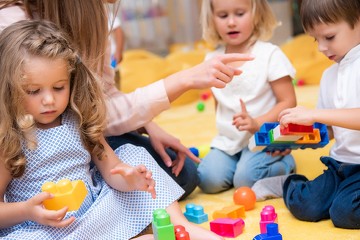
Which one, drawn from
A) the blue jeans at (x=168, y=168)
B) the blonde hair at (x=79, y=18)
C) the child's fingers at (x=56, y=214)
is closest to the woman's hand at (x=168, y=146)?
the blue jeans at (x=168, y=168)

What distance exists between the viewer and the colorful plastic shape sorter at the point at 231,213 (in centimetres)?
125

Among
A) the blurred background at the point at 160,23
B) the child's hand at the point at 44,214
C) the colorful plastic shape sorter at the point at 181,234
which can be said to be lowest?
the blurred background at the point at 160,23

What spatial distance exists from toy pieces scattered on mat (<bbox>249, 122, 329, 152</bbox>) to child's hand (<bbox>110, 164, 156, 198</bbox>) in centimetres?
30

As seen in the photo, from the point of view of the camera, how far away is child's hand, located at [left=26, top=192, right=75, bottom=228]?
39.2 inches

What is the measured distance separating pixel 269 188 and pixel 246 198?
10 centimetres

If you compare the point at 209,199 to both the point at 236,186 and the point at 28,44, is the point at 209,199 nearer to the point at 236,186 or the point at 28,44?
the point at 236,186

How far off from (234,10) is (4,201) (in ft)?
2.62

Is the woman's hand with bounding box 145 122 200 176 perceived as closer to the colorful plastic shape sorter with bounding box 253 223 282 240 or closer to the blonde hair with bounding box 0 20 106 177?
the blonde hair with bounding box 0 20 106 177

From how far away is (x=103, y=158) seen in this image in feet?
4.04

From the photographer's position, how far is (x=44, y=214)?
1008 millimetres

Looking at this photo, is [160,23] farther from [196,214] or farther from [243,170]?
[196,214]

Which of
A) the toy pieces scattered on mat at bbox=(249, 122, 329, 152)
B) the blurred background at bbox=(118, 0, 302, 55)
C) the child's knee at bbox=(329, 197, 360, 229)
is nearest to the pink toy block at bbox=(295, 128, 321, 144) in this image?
the toy pieces scattered on mat at bbox=(249, 122, 329, 152)

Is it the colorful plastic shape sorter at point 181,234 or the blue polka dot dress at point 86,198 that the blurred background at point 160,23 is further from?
the colorful plastic shape sorter at point 181,234

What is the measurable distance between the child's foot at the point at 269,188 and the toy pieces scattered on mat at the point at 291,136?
86 millimetres
